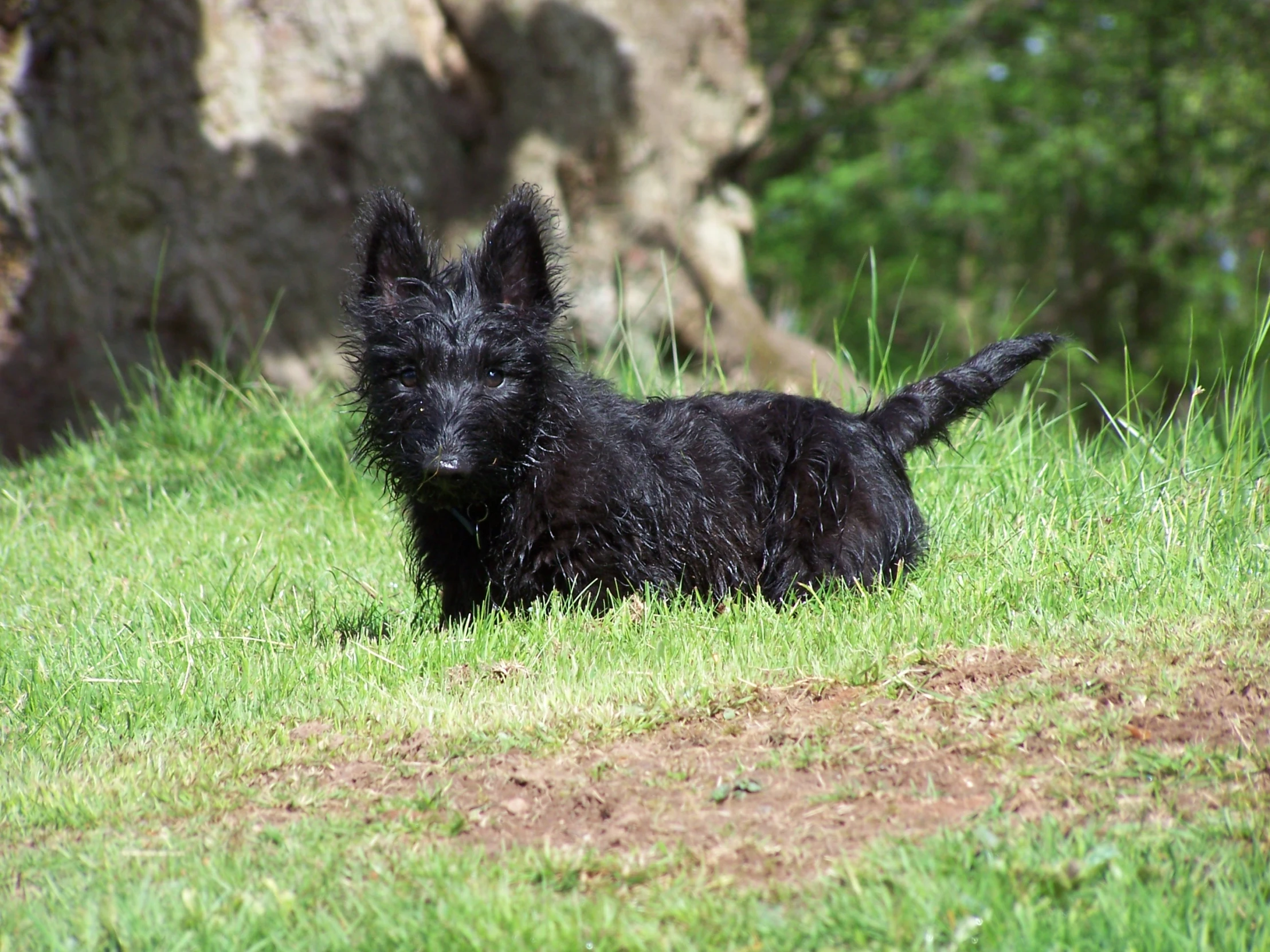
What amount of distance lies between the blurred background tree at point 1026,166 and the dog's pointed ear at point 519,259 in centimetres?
1183

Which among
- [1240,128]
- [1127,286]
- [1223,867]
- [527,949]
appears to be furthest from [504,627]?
[1127,286]

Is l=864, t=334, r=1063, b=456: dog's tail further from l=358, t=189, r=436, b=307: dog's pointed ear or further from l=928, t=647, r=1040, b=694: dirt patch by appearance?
l=358, t=189, r=436, b=307: dog's pointed ear

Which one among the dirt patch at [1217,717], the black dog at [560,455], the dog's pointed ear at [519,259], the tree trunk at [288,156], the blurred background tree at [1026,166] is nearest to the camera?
the dirt patch at [1217,717]

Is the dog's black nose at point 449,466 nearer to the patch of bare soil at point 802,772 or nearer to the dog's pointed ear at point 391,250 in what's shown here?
the dog's pointed ear at point 391,250

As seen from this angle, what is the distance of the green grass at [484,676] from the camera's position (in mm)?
2635

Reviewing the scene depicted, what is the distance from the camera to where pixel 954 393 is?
536 centimetres

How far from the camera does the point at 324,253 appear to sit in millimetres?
10164

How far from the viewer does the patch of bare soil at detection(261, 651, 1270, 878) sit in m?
3.00

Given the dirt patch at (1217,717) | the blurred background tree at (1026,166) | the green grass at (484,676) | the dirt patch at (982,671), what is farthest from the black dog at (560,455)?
the blurred background tree at (1026,166)

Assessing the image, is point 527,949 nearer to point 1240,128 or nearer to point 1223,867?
point 1223,867

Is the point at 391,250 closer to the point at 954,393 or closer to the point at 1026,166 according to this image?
the point at 954,393

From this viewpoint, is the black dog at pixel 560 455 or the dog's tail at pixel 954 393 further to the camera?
the dog's tail at pixel 954 393

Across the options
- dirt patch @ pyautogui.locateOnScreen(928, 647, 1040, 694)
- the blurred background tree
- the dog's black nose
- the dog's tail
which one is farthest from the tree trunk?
the blurred background tree

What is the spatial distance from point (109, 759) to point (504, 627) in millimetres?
1441
